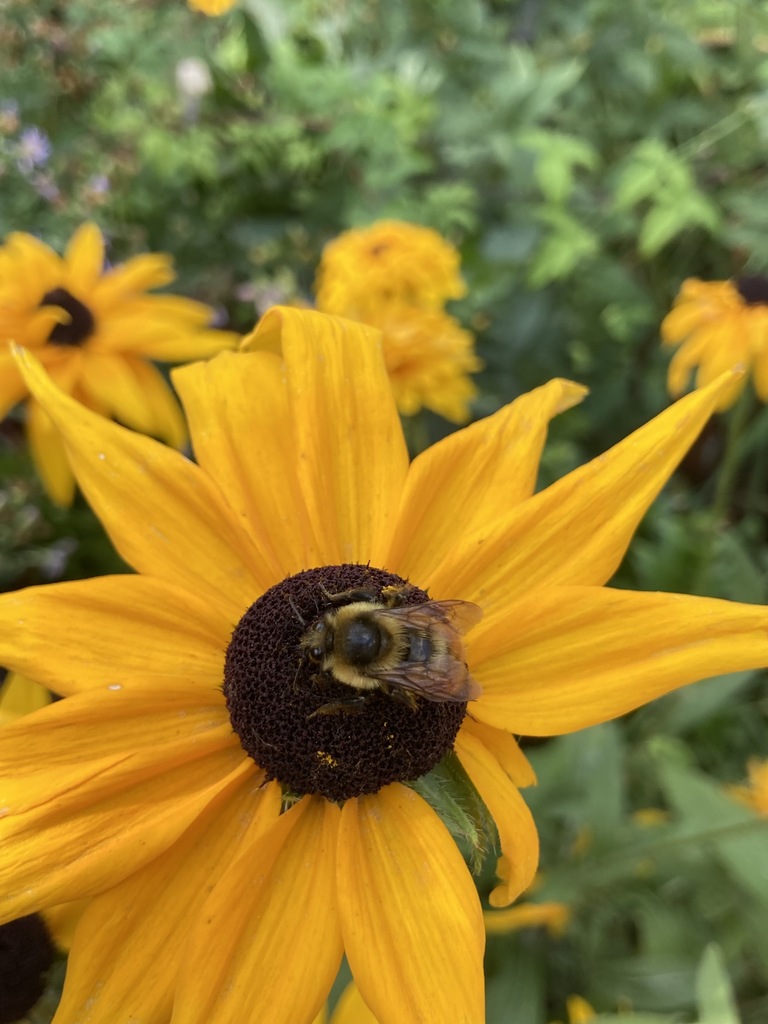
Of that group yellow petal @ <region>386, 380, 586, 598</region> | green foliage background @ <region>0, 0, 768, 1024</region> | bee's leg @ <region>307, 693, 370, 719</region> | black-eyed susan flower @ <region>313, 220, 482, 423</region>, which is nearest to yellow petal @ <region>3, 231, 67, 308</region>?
green foliage background @ <region>0, 0, 768, 1024</region>

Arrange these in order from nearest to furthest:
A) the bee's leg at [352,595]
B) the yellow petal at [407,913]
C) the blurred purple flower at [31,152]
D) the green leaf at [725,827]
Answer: the yellow petal at [407,913]
the bee's leg at [352,595]
the green leaf at [725,827]
the blurred purple flower at [31,152]

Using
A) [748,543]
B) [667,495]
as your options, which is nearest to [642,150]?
[667,495]

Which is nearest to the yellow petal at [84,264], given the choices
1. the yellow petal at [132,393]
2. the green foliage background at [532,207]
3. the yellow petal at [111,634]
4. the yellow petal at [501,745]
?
the yellow petal at [132,393]

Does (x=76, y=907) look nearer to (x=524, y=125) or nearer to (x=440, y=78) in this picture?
(x=524, y=125)

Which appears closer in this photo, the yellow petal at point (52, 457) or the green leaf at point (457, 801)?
the green leaf at point (457, 801)

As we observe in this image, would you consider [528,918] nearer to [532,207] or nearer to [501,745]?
[501,745]

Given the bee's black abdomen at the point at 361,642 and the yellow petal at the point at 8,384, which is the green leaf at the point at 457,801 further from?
the yellow petal at the point at 8,384

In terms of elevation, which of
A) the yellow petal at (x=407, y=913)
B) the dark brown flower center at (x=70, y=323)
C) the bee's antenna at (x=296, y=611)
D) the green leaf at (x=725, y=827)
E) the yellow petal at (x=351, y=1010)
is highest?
the dark brown flower center at (x=70, y=323)
